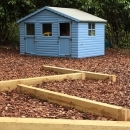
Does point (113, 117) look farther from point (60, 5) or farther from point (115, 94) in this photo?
point (60, 5)

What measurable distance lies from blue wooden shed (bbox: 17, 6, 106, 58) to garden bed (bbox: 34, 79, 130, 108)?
23.9 feet

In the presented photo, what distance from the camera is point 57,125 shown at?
3.88 m

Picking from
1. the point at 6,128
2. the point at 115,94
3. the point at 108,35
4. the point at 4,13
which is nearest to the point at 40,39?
the point at 4,13

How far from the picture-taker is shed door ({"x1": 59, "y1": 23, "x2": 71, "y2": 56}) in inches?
632

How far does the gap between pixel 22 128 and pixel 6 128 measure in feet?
0.68

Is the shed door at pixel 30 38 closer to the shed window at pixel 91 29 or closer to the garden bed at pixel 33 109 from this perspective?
the shed window at pixel 91 29

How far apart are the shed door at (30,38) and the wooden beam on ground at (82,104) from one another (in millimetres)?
10506

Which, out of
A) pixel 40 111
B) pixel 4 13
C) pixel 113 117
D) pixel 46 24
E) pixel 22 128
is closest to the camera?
pixel 22 128

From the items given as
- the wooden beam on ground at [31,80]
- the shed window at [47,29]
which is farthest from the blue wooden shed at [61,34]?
the wooden beam on ground at [31,80]

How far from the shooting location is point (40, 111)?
559 cm

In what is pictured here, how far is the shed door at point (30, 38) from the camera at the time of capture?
17438 millimetres

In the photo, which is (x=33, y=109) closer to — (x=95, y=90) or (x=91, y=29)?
(x=95, y=90)

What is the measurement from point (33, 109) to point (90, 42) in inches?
441

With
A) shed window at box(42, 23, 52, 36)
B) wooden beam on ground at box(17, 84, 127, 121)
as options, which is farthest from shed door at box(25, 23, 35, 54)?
wooden beam on ground at box(17, 84, 127, 121)
